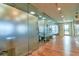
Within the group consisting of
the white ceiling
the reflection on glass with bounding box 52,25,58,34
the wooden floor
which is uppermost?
the white ceiling

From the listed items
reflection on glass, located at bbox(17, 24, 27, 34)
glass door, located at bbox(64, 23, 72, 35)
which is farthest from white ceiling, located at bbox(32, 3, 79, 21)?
reflection on glass, located at bbox(17, 24, 27, 34)

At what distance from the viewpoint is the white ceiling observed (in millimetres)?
3024

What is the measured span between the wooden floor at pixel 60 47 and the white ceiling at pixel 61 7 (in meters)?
0.57

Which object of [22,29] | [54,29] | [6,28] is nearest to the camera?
[6,28]

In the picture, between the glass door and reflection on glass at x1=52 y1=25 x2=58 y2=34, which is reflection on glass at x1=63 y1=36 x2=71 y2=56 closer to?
the glass door

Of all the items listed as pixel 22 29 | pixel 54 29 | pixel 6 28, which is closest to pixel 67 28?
pixel 54 29

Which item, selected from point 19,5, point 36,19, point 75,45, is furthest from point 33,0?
point 75,45

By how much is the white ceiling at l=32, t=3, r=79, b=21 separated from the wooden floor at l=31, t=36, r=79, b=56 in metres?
0.57

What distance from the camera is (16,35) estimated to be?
10.4 feet

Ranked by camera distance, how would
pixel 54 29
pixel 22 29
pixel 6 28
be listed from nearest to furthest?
pixel 6 28 → pixel 22 29 → pixel 54 29

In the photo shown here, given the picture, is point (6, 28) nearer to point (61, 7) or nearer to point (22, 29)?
point (22, 29)

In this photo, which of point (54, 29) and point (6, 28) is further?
point (54, 29)

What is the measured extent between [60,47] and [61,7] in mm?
1054

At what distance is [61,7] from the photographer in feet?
10.3
